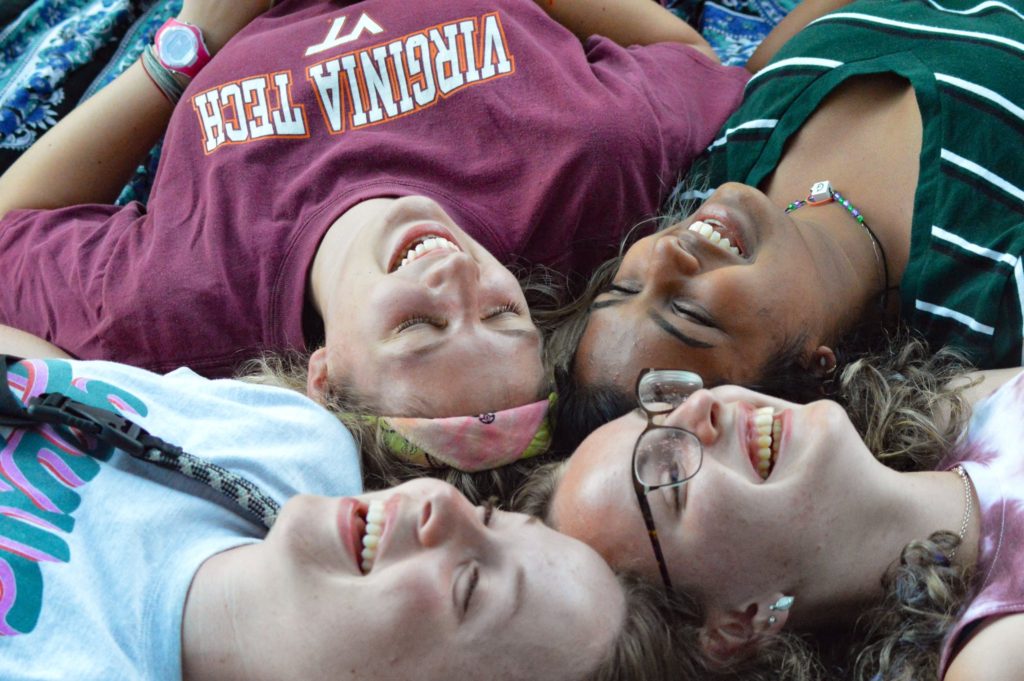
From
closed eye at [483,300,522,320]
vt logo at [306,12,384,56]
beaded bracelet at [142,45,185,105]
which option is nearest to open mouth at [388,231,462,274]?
closed eye at [483,300,522,320]

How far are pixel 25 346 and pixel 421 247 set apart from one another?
2.93 feet

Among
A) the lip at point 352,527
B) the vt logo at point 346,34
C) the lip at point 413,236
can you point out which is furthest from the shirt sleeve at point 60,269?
the lip at point 352,527

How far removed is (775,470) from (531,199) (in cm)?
85

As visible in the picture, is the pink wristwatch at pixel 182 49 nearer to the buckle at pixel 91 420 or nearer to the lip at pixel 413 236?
the lip at pixel 413 236

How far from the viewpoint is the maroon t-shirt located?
76.9 inches

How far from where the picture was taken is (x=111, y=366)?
164 centimetres

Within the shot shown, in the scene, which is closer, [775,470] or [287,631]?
[287,631]

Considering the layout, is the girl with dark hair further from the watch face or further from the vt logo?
the watch face

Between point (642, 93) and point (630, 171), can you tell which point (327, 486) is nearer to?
point (630, 171)

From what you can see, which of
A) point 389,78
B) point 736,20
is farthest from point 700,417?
point 736,20

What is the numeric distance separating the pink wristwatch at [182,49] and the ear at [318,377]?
0.94 metres

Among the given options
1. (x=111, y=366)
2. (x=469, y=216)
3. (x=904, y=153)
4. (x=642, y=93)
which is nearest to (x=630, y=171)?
(x=642, y=93)

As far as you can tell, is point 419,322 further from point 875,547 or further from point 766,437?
point 875,547

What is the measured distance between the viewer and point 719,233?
5.82 feet
